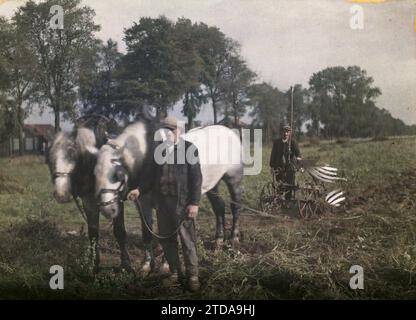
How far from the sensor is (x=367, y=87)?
5.19 meters

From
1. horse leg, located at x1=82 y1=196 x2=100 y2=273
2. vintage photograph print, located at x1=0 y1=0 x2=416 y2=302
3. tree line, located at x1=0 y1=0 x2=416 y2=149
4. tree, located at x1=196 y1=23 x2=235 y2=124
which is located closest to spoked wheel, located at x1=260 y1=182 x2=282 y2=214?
vintage photograph print, located at x1=0 y1=0 x2=416 y2=302

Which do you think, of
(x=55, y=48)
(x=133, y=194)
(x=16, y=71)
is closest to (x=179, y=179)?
(x=133, y=194)

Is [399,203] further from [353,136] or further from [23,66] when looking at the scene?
[23,66]

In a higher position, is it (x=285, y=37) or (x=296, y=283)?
(x=285, y=37)

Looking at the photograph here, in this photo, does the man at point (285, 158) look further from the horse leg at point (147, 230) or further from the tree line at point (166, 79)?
the horse leg at point (147, 230)

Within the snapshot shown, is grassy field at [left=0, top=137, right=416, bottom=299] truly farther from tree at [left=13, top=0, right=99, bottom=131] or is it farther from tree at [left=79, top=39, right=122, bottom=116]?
tree at [left=79, top=39, right=122, bottom=116]

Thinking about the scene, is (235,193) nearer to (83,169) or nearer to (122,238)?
(122,238)

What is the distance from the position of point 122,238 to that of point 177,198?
2.51 ft

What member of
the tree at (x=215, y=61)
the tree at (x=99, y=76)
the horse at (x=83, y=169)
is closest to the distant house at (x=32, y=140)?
the horse at (x=83, y=169)

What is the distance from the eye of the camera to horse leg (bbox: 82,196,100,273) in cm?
A: 508

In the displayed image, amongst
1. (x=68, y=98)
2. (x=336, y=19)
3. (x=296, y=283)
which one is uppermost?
(x=336, y=19)

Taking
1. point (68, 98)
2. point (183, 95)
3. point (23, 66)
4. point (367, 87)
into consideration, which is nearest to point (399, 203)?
point (367, 87)

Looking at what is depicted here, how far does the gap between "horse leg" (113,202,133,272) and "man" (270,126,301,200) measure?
5.52 feet
